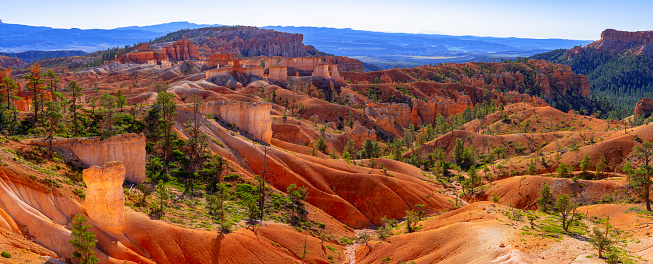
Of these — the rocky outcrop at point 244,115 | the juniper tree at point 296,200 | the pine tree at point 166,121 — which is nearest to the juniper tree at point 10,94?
the pine tree at point 166,121

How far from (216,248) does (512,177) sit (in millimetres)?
42073

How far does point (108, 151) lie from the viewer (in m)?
41.2

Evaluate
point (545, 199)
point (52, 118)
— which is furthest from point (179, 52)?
point (545, 199)

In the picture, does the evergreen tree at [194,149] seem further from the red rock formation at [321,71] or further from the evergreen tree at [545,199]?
the red rock formation at [321,71]

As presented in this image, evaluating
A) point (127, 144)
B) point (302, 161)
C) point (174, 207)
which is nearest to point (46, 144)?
point (127, 144)

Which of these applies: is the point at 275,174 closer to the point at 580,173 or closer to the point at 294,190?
the point at 294,190

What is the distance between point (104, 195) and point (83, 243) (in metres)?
4.06

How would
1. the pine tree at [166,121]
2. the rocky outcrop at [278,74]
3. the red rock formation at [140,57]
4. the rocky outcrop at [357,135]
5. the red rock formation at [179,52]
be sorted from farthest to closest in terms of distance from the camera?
the red rock formation at [179,52]
the red rock formation at [140,57]
the rocky outcrop at [278,74]
the rocky outcrop at [357,135]
the pine tree at [166,121]

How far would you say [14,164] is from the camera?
3291cm

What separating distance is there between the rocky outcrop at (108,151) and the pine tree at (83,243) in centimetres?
1114

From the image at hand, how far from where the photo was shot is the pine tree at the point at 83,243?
29.0 meters

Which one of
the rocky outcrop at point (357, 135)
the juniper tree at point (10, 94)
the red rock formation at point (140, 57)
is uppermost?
the juniper tree at point (10, 94)

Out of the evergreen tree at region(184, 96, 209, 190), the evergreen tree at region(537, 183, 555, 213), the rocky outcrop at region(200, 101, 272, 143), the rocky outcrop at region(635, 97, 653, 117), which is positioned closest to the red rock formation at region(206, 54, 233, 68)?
the rocky outcrop at region(200, 101, 272, 143)

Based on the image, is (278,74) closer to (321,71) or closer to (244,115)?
(321,71)
